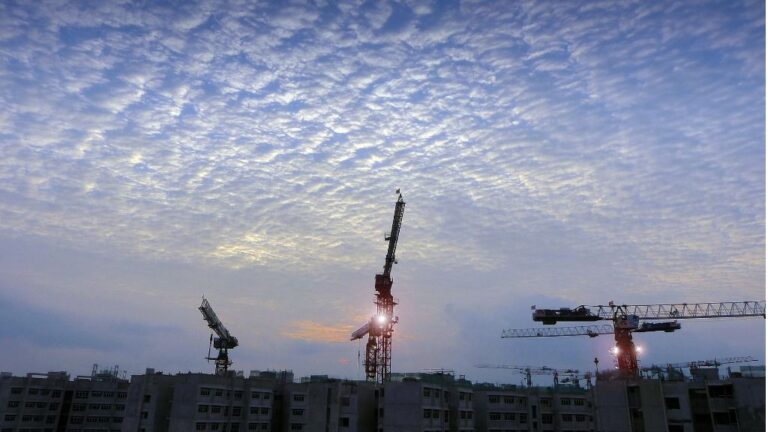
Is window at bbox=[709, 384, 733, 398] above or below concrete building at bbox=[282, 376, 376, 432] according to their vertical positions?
above

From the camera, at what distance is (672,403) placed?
198 feet

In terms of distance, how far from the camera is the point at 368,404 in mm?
88188

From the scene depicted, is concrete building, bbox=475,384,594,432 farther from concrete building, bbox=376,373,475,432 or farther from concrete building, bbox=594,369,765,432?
concrete building, bbox=594,369,765,432

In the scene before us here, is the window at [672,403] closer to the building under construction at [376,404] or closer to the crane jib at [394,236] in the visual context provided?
the building under construction at [376,404]

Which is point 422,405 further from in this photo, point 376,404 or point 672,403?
point 672,403

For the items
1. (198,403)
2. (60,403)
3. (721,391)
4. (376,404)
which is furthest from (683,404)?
(60,403)

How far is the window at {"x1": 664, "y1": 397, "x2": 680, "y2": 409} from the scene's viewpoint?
59844 mm

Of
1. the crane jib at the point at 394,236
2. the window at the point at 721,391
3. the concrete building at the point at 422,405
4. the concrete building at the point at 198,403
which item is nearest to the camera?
the window at the point at 721,391

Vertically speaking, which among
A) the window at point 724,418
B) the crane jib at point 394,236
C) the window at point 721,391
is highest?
the crane jib at point 394,236

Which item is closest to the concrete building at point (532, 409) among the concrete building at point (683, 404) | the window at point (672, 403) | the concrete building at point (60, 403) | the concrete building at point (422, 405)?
the concrete building at point (422, 405)

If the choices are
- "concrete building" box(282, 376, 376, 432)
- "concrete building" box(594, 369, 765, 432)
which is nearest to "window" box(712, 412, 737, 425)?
"concrete building" box(594, 369, 765, 432)

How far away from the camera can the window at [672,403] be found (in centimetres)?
5984

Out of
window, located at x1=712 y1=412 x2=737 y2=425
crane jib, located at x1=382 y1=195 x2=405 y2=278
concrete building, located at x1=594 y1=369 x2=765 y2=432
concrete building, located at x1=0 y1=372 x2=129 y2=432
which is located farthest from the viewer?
crane jib, located at x1=382 y1=195 x2=405 y2=278

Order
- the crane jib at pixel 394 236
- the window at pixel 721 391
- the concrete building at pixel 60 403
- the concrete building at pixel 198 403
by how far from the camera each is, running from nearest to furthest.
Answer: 1. the window at pixel 721 391
2. the concrete building at pixel 198 403
3. the concrete building at pixel 60 403
4. the crane jib at pixel 394 236
